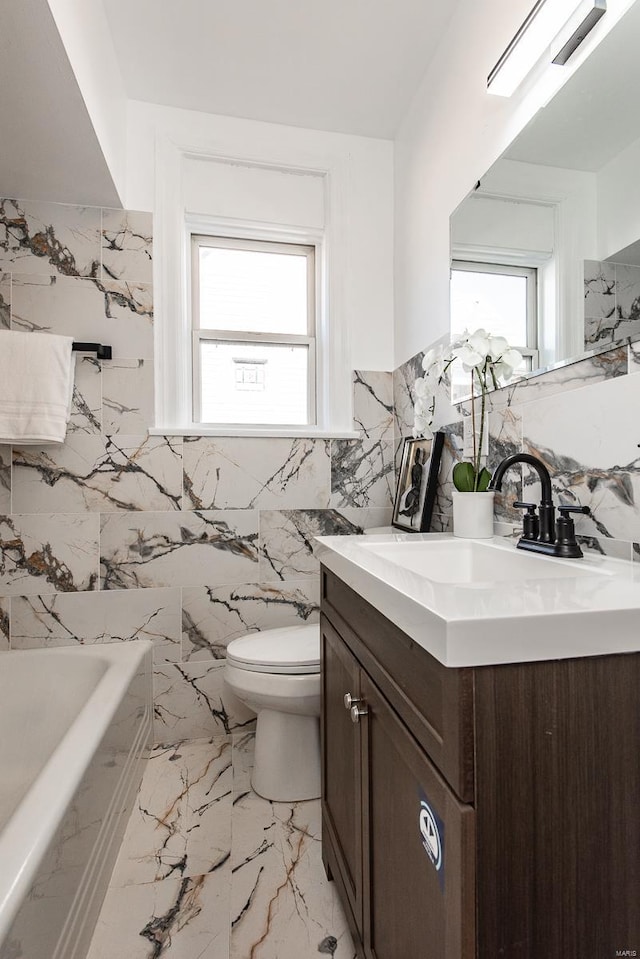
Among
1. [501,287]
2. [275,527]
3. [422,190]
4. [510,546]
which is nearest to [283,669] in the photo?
[275,527]

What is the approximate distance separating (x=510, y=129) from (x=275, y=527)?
1.53 metres

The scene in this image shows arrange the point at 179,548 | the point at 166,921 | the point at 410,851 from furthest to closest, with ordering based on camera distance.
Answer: the point at 179,548 < the point at 166,921 < the point at 410,851

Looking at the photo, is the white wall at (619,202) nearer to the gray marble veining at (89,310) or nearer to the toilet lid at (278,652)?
the toilet lid at (278,652)

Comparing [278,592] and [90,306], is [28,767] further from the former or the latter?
[90,306]

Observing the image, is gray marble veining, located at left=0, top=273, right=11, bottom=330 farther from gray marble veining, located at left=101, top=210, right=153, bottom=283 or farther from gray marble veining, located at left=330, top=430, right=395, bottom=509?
gray marble veining, located at left=330, top=430, right=395, bottom=509

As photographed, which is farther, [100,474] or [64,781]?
[100,474]

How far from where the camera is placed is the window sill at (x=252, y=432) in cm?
196

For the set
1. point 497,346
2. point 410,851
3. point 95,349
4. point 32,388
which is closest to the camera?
point 410,851

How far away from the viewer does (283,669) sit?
153 centimetres

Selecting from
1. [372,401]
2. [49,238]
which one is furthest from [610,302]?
[49,238]

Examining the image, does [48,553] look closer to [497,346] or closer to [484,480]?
[484,480]

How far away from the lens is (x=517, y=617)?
0.50 meters

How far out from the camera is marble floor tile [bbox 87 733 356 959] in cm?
110

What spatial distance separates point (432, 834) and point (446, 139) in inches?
76.6
